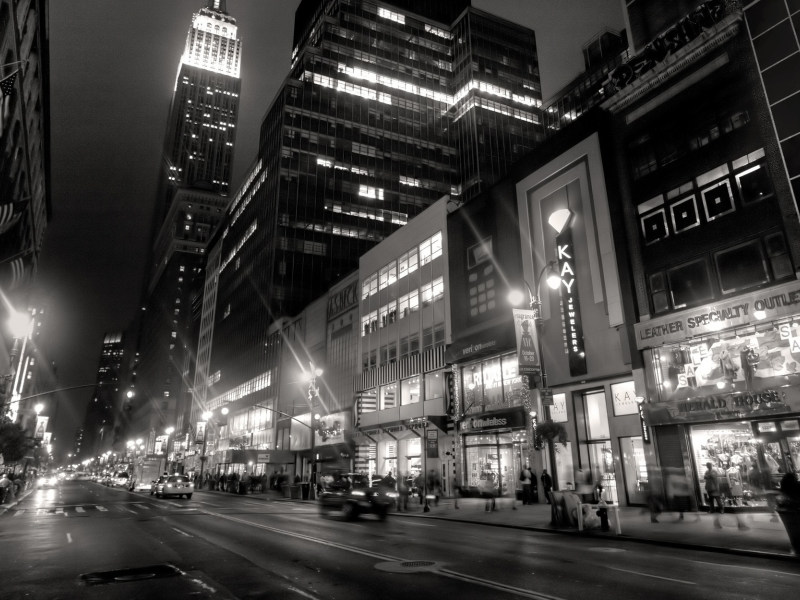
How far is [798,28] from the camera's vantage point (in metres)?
21.5

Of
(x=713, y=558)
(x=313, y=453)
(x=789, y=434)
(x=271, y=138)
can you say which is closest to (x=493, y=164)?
(x=271, y=138)

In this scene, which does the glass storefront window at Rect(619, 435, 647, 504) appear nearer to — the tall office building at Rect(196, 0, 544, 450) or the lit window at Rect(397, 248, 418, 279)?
the lit window at Rect(397, 248, 418, 279)

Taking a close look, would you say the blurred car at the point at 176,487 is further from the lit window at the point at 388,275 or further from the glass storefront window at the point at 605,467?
the glass storefront window at the point at 605,467

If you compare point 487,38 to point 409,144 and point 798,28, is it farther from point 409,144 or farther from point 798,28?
point 798,28

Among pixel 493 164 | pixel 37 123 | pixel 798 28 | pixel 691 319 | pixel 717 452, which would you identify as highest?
pixel 493 164

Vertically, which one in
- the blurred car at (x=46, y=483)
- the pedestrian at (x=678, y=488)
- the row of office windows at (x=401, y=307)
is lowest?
the blurred car at (x=46, y=483)

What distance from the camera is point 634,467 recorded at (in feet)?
78.9

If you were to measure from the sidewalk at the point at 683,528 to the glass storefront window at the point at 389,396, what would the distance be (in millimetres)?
18166

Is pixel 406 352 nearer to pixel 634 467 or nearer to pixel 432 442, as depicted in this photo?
pixel 432 442

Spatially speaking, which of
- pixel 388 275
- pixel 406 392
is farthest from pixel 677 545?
pixel 388 275

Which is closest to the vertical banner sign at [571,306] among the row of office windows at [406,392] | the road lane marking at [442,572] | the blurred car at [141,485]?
the row of office windows at [406,392]

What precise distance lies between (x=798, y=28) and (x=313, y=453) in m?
50.4

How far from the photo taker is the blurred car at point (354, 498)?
21766 millimetres

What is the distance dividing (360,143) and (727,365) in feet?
256
